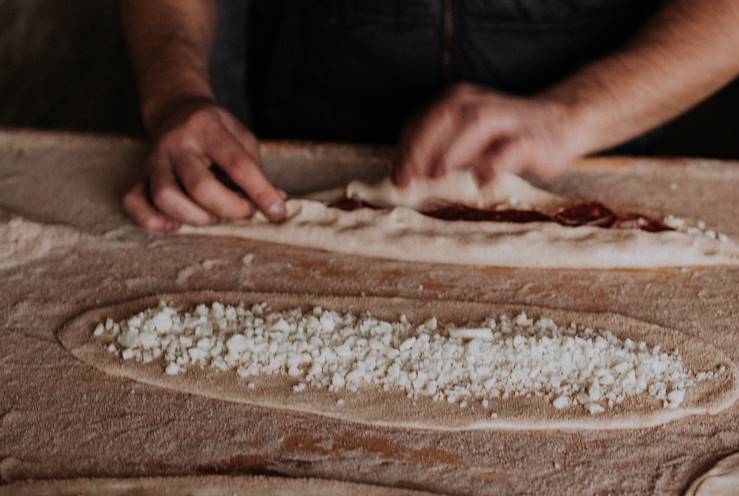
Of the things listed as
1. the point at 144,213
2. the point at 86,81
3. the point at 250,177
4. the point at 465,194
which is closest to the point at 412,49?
the point at 465,194

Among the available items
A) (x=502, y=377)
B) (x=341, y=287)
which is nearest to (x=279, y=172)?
(x=341, y=287)

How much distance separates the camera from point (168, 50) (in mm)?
1562

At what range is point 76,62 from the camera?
126 inches

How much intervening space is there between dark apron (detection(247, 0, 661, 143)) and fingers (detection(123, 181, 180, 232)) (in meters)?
0.50

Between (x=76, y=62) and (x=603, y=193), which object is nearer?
(x=603, y=193)

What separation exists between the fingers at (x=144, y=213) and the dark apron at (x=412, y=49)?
1.63ft

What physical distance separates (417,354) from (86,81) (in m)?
2.60

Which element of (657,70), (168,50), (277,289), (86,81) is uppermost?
(657,70)

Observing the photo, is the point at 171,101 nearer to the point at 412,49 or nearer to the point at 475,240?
the point at 412,49

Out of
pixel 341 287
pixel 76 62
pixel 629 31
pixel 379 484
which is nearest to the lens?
pixel 379 484

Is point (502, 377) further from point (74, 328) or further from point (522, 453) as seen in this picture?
point (74, 328)

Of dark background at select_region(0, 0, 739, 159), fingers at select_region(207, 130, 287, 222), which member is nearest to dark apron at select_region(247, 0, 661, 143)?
fingers at select_region(207, 130, 287, 222)

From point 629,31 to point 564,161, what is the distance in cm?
Answer: 46

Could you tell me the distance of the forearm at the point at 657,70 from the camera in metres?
1.33
